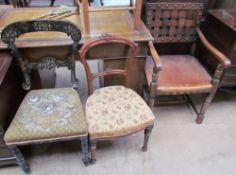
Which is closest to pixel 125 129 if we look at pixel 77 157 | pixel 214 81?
pixel 77 157

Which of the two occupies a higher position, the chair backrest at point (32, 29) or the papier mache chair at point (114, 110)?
the chair backrest at point (32, 29)

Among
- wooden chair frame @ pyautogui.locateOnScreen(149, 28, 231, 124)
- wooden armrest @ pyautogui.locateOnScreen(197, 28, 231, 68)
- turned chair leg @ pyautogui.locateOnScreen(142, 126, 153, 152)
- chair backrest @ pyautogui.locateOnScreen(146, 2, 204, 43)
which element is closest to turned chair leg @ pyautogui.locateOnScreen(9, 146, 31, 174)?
turned chair leg @ pyautogui.locateOnScreen(142, 126, 153, 152)

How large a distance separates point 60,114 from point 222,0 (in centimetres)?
174

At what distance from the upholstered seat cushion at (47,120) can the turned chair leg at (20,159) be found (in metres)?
0.09

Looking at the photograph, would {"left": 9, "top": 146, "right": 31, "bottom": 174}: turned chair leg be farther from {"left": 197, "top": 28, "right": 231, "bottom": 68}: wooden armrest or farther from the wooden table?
{"left": 197, "top": 28, "right": 231, "bottom": 68}: wooden armrest

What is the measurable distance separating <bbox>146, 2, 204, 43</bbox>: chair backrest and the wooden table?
0.20 m

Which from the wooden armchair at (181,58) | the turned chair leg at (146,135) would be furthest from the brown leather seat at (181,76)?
the turned chair leg at (146,135)

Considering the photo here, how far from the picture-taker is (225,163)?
1.56 meters

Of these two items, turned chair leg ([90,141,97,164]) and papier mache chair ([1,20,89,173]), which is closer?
papier mache chair ([1,20,89,173])

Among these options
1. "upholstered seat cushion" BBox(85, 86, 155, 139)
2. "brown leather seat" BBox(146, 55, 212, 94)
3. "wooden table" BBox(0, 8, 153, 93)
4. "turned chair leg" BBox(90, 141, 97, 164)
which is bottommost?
"turned chair leg" BBox(90, 141, 97, 164)

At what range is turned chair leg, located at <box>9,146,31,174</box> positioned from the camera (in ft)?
4.12

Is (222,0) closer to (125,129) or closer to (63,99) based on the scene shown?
(125,129)

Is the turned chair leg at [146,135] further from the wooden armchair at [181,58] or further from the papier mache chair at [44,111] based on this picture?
the papier mache chair at [44,111]

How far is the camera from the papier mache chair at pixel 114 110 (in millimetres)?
1286
